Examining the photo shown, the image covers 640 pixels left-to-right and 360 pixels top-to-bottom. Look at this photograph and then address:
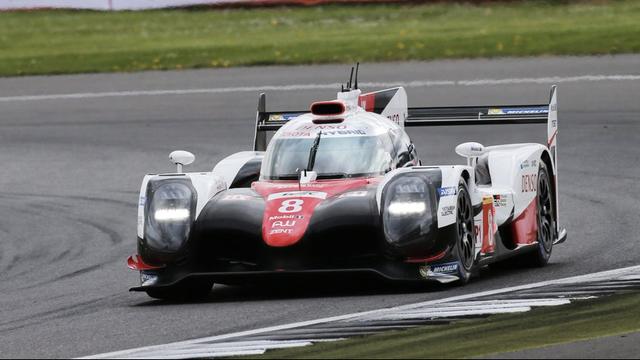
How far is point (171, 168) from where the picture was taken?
64.5 feet

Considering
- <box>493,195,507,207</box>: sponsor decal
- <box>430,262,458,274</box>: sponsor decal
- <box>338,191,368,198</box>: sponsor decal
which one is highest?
<box>338,191,368,198</box>: sponsor decal

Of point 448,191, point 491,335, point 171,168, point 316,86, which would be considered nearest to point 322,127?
point 448,191

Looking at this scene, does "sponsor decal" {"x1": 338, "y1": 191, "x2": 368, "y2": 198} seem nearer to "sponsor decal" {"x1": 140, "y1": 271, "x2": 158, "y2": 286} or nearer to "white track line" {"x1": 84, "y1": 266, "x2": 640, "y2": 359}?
"white track line" {"x1": 84, "y1": 266, "x2": 640, "y2": 359}

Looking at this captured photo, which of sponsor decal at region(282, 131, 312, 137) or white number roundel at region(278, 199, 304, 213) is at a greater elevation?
sponsor decal at region(282, 131, 312, 137)

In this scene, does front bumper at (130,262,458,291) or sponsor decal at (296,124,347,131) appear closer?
front bumper at (130,262,458,291)

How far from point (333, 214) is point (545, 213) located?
9.88 feet

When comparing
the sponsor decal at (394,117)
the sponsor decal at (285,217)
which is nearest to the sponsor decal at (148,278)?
the sponsor decal at (285,217)

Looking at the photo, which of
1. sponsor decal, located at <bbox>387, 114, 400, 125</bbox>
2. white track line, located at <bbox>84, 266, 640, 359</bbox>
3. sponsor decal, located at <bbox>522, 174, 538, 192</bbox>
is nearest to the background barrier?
sponsor decal, located at <bbox>387, 114, 400, 125</bbox>

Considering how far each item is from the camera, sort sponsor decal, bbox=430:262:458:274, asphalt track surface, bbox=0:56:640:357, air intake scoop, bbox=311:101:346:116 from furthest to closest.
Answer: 1. air intake scoop, bbox=311:101:346:116
2. sponsor decal, bbox=430:262:458:274
3. asphalt track surface, bbox=0:56:640:357

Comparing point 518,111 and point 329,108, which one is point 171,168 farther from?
point 329,108

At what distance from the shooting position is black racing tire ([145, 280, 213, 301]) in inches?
424

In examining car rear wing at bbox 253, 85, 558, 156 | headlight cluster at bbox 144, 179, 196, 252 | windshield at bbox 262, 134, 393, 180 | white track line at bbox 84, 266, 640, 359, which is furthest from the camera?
car rear wing at bbox 253, 85, 558, 156

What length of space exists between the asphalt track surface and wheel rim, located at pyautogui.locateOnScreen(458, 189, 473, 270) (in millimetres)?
246

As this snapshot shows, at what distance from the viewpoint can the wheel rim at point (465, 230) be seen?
10.8 meters
